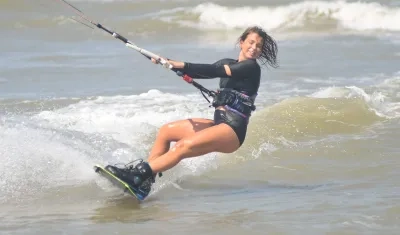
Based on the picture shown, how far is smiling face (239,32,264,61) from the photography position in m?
7.21

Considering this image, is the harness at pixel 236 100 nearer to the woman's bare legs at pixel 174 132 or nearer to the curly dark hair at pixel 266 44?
the woman's bare legs at pixel 174 132

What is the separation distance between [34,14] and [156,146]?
699 inches

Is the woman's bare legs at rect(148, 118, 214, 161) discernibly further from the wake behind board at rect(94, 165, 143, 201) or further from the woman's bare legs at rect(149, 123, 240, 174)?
the wake behind board at rect(94, 165, 143, 201)

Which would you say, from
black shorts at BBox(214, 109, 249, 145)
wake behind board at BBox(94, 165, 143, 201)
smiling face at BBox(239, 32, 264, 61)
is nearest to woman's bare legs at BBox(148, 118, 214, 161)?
black shorts at BBox(214, 109, 249, 145)

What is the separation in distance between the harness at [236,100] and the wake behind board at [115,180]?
3.38 ft

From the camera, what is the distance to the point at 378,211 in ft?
21.7

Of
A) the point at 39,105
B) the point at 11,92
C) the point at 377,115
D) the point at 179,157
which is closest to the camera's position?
the point at 179,157

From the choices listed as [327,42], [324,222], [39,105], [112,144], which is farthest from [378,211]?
[327,42]

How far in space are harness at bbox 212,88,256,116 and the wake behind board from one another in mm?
1029

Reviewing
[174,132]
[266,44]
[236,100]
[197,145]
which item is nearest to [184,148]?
[197,145]

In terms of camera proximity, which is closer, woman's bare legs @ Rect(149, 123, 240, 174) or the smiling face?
woman's bare legs @ Rect(149, 123, 240, 174)

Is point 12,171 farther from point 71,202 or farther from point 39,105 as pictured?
point 39,105

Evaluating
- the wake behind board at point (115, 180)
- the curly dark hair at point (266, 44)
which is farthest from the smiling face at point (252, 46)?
the wake behind board at point (115, 180)

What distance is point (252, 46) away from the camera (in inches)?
284
